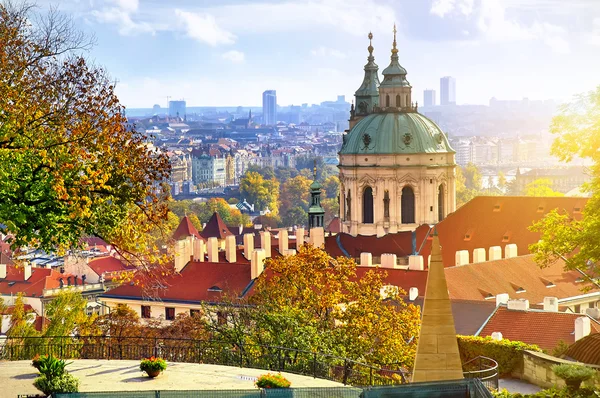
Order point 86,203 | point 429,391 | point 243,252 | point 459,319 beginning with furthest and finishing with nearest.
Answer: point 243,252, point 459,319, point 86,203, point 429,391

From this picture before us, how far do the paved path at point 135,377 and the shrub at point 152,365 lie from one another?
21 cm

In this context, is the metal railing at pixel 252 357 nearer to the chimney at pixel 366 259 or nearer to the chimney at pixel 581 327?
the chimney at pixel 581 327

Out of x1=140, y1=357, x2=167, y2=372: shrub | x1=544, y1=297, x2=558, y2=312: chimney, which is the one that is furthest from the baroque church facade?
x1=140, y1=357, x2=167, y2=372: shrub

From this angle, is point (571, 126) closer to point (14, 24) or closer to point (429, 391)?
point (429, 391)

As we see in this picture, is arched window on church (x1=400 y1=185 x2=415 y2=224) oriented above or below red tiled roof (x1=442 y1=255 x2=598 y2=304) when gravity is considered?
above

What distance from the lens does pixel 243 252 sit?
91312 mm

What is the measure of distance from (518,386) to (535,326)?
49.4 ft

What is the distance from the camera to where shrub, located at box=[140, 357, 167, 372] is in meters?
32.8

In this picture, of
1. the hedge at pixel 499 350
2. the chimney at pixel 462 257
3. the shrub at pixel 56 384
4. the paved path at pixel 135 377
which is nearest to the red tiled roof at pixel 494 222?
the chimney at pixel 462 257

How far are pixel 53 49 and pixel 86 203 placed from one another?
4651 millimetres

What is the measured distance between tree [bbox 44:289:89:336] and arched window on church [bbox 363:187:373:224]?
4253cm

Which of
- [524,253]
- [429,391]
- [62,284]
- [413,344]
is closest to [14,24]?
[429,391]

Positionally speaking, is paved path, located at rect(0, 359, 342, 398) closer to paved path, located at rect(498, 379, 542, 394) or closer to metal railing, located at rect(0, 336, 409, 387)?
metal railing, located at rect(0, 336, 409, 387)

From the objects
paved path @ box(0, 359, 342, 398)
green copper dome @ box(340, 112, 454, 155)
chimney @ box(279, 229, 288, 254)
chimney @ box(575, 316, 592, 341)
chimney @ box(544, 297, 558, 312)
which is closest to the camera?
paved path @ box(0, 359, 342, 398)
